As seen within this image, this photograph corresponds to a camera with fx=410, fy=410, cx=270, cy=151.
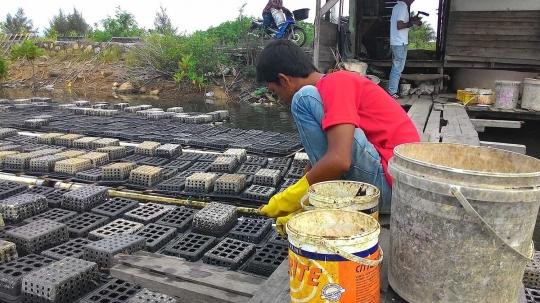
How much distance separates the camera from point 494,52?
28.4 feet

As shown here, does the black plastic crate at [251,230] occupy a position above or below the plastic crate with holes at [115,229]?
below

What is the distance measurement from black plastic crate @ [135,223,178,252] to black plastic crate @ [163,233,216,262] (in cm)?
6

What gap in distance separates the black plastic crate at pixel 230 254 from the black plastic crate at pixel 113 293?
22.2 inches

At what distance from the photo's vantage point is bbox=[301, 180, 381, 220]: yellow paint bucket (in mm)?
1714

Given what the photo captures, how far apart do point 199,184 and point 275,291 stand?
2642 millimetres

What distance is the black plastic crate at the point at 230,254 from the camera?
9.42 feet

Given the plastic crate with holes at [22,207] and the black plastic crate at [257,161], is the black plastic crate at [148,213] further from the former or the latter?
the black plastic crate at [257,161]

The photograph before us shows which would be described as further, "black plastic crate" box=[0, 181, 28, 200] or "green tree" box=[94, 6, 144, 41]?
"green tree" box=[94, 6, 144, 41]

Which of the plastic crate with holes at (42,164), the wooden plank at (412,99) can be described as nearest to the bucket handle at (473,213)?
the plastic crate with holes at (42,164)

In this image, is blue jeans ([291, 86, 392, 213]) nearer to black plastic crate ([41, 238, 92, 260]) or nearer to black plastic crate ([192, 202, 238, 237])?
black plastic crate ([192, 202, 238, 237])

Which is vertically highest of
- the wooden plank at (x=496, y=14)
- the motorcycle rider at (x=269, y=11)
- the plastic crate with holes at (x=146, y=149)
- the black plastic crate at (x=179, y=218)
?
the motorcycle rider at (x=269, y=11)

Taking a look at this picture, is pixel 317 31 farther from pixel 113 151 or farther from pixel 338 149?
pixel 338 149

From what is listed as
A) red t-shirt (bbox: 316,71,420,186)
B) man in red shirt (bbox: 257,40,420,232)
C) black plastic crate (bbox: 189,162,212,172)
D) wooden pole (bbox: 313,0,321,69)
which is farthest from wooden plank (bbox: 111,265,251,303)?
wooden pole (bbox: 313,0,321,69)

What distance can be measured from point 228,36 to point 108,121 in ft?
43.1
